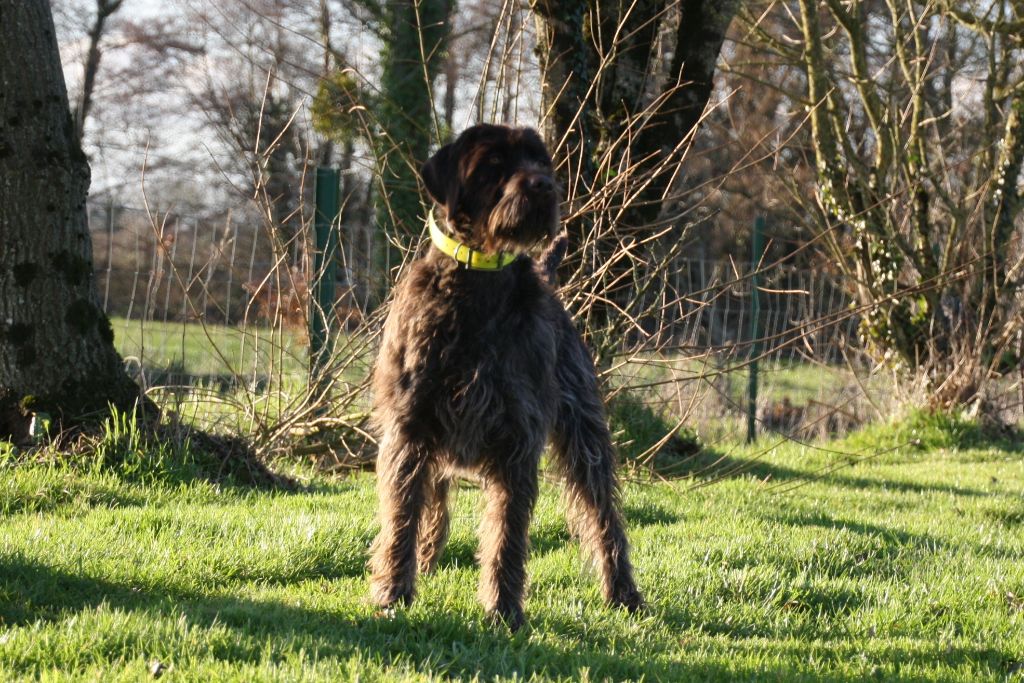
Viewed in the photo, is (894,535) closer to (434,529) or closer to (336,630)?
(434,529)

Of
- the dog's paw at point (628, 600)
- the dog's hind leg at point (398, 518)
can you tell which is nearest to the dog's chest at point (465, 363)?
the dog's hind leg at point (398, 518)

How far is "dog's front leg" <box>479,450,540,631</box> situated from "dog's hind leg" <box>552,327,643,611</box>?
605 millimetres

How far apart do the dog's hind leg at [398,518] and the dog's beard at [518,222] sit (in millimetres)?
877

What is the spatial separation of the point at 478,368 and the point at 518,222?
1.95 feet

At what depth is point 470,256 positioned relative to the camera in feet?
13.5

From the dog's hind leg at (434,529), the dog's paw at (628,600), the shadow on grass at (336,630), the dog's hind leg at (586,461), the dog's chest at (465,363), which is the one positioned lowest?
the shadow on grass at (336,630)

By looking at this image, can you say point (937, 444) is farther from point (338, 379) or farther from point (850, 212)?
point (338, 379)

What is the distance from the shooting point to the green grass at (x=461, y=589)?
349 centimetres

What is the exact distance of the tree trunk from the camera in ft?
19.4

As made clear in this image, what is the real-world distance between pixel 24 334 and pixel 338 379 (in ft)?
6.77

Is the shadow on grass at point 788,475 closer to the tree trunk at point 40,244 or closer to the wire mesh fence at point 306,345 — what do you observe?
the wire mesh fence at point 306,345

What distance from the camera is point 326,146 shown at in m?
26.4

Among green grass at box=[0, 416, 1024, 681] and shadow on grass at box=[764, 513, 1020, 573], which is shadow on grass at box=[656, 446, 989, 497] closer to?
green grass at box=[0, 416, 1024, 681]

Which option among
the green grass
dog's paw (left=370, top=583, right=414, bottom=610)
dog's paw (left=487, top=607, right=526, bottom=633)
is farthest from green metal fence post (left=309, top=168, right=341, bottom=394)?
dog's paw (left=487, top=607, right=526, bottom=633)
